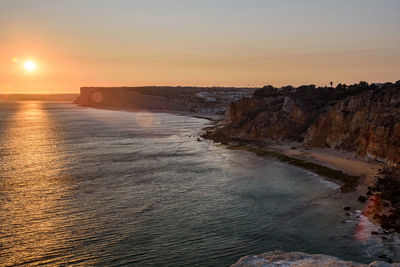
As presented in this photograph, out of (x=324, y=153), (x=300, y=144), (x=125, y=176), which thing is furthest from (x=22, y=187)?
(x=300, y=144)

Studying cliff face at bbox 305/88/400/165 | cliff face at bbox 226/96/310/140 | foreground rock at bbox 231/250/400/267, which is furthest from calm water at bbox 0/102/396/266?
cliff face at bbox 226/96/310/140

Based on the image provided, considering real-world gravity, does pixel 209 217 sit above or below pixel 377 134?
below

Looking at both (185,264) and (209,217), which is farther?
(209,217)

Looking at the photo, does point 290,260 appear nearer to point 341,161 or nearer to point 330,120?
point 341,161

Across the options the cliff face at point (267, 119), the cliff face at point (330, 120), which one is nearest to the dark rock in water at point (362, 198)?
the cliff face at point (330, 120)

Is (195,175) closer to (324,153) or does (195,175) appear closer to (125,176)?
(125,176)
